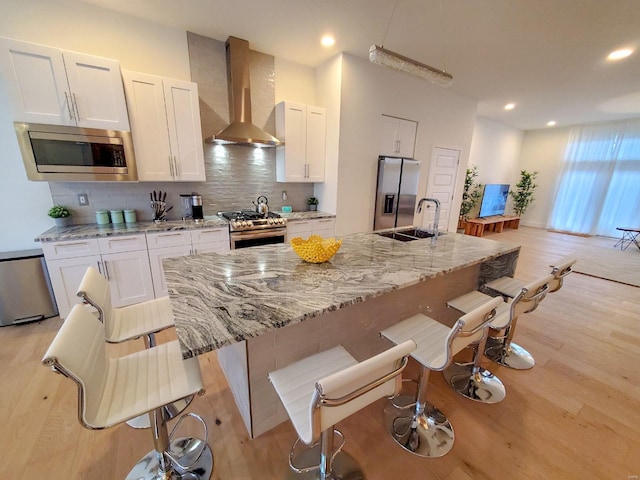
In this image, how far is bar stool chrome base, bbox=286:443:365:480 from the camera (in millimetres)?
1287

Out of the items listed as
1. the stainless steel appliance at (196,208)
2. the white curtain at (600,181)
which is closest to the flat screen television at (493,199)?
the white curtain at (600,181)

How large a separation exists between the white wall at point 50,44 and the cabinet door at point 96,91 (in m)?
0.43

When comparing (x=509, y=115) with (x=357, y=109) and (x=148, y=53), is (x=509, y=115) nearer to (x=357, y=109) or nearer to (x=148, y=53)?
(x=357, y=109)

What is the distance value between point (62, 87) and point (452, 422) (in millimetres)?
4095

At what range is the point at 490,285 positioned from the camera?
7.47 ft

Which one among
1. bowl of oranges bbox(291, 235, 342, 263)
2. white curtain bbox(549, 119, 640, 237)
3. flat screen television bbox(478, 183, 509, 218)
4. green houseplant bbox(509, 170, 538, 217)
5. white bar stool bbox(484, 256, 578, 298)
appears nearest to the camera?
bowl of oranges bbox(291, 235, 342, 263)

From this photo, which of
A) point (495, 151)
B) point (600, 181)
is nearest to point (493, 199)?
point (495, 151)

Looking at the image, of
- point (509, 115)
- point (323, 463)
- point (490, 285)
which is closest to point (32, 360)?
point (323, 463)

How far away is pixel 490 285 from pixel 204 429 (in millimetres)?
2461

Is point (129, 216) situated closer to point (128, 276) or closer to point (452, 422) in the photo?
point (128, 276)

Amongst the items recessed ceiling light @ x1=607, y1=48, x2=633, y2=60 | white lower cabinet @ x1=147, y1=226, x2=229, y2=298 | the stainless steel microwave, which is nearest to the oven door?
white lower cabinet @ x1=147, y1=226, x2=229, y2=298

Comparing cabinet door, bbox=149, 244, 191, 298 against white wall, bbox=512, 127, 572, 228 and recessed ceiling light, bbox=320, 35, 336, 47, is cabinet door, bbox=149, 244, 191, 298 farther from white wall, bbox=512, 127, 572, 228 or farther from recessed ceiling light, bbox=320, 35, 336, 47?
white wall, bbox=512, 127, 572, 228

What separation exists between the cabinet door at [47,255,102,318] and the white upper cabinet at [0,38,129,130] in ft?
4.16

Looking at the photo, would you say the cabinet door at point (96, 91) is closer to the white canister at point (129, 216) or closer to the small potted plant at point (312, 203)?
the white canister at point (129, 216)
